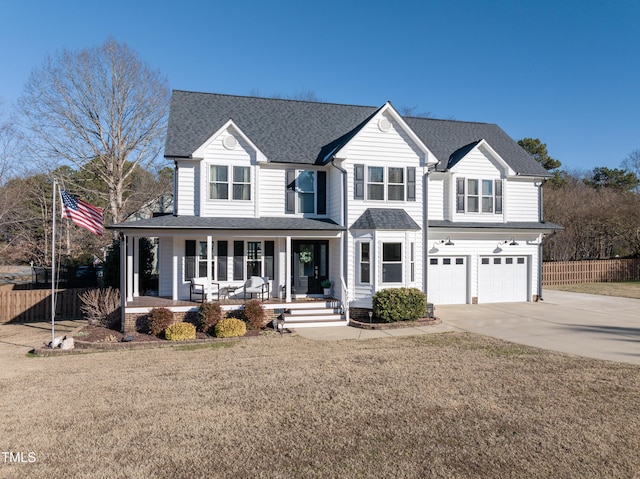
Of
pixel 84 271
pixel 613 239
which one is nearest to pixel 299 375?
pixel 84 271

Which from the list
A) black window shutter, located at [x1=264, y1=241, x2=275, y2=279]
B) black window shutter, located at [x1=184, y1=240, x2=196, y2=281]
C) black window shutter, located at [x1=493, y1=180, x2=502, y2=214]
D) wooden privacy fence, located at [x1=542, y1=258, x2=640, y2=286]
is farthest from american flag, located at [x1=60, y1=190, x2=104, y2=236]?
wooden privacy fence, located at [x1=542, y1=258, x2=640, y2=286]

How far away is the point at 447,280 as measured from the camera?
60.5 feet

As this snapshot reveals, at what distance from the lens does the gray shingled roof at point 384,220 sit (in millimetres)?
15055

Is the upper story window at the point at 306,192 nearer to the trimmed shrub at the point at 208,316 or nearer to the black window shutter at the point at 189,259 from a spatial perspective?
the black window shutter at the point at 189,259

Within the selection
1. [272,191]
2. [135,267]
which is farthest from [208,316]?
[272,191]

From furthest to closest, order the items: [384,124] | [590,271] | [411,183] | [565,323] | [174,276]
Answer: [590,271] → [411,183] → [384,124] → [174,276] → [565,323]

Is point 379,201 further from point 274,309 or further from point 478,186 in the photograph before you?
point 274,309

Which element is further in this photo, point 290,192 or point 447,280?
point 447,280

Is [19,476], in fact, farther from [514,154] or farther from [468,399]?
[514,154]

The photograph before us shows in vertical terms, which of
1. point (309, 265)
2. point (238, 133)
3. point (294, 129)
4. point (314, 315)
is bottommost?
point (314, 315)

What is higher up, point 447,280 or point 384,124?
point 384,124

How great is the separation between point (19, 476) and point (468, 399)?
20.4 ft

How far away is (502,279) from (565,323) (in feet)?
16.8

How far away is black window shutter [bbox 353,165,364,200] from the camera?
15.8 metres
